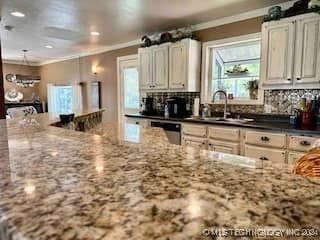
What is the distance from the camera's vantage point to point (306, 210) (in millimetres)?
480

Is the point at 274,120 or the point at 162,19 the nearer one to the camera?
the point at 274,120

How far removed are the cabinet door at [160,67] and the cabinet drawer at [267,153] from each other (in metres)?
1.90

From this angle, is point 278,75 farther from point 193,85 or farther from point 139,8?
point 139,8

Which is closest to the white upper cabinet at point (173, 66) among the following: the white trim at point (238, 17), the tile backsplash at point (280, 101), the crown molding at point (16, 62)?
the white trim at point (238, 17)

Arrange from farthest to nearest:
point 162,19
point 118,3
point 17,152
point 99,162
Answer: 1. point 162,19
2. point 118,3
3. point 17,152
4. point 99,162

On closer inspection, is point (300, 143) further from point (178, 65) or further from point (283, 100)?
point (178, 65)

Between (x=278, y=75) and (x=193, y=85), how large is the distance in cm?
137

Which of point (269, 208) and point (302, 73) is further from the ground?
point (302, 73)

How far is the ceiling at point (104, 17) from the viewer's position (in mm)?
3084

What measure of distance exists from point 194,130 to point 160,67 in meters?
1.45

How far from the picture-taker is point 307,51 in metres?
2.75

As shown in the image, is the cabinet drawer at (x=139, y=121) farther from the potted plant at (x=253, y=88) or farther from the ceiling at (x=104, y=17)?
the potted plant at (x=253, y=88)

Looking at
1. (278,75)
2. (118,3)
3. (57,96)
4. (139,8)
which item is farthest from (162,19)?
(57,96)

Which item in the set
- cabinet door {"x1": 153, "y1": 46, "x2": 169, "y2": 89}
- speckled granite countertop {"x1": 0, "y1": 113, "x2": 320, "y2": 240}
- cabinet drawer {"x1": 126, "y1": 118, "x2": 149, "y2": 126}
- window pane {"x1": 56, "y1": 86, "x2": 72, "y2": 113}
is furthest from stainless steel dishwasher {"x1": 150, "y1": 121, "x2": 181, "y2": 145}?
window pane {"x1": 56, "y1": 86, "x2": 72, "y2": 113}
